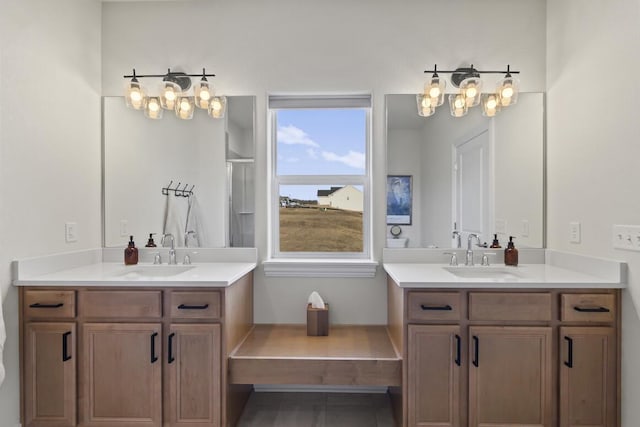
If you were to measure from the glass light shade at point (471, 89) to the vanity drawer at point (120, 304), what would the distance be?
2.06 meters

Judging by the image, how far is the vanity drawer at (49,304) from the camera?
1844 mm

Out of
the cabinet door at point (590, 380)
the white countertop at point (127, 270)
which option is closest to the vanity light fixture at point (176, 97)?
the white countertop at point (127, 270)

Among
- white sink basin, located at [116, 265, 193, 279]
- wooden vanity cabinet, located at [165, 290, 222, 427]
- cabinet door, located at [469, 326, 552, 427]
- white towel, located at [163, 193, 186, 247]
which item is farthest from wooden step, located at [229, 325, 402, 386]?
white towel, located at [163, 193, 186, 247]

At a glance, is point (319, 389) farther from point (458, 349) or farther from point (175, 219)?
point (175, 219)

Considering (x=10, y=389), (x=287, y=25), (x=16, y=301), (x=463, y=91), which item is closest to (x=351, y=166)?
(x=463, y=91)

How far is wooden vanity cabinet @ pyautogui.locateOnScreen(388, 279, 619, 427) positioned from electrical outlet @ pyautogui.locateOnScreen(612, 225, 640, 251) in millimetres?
227

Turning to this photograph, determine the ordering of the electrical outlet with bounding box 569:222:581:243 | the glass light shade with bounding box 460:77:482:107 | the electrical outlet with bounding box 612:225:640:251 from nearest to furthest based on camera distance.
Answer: the electrical outlet with bounding box 612:225:640:251, the electrical outlet with bounding box 569:222:581:243, the glass light shade with bounding box 460:77:482:107

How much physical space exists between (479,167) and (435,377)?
129cm

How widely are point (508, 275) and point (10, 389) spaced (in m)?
2.64

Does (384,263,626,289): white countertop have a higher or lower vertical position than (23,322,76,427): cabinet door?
higher

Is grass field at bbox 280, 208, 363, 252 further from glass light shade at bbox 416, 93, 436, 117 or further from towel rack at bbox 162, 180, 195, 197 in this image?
glass light shade at bbox 416, 93, 436, 117

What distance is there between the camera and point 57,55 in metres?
2.10

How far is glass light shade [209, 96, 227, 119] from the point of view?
2.41 m

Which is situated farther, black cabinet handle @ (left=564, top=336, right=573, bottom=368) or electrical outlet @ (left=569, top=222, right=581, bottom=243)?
electrical outlet @ (left=569, top=222, right=581, bottom=243)
